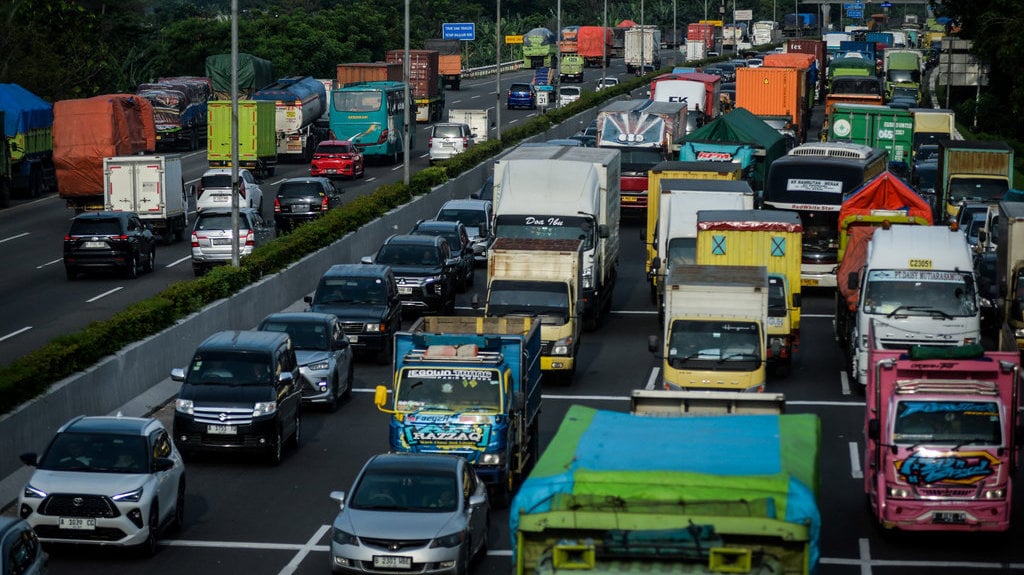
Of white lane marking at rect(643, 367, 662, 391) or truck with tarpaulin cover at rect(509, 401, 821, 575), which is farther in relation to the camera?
white lane marking at rect(643, 367, 662, 391)

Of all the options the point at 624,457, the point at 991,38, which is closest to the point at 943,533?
the point at 624,457

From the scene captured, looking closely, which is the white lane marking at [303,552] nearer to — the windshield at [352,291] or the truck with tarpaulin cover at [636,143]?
the windshield at [352,291]

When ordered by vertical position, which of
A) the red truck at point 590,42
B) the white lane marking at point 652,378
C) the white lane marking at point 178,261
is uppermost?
the red truck at point 590,42

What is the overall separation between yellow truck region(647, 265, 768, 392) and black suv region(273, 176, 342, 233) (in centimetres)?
2305

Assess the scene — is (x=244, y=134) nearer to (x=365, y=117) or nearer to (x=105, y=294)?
(x=365, y=117)

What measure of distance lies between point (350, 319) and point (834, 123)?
108 feet

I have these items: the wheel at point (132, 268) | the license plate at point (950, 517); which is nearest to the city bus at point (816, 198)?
the wheel at point (132, 268)

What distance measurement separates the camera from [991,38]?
231ft

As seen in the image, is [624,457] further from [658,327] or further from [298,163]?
[298,163]

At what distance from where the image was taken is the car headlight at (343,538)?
18.6 m

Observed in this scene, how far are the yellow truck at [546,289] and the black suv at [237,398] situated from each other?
686 cm

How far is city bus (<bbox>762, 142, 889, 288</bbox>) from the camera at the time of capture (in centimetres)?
4225

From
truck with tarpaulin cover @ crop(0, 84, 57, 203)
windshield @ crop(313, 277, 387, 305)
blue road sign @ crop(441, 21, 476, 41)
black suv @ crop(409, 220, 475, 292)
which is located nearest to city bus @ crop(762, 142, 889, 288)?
black suv @ crop(409, 220, 475, 292)

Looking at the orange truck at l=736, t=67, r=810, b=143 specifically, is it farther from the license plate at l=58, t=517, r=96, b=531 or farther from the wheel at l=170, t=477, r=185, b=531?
the license plate at l=58, t=517, r=96, b=531
